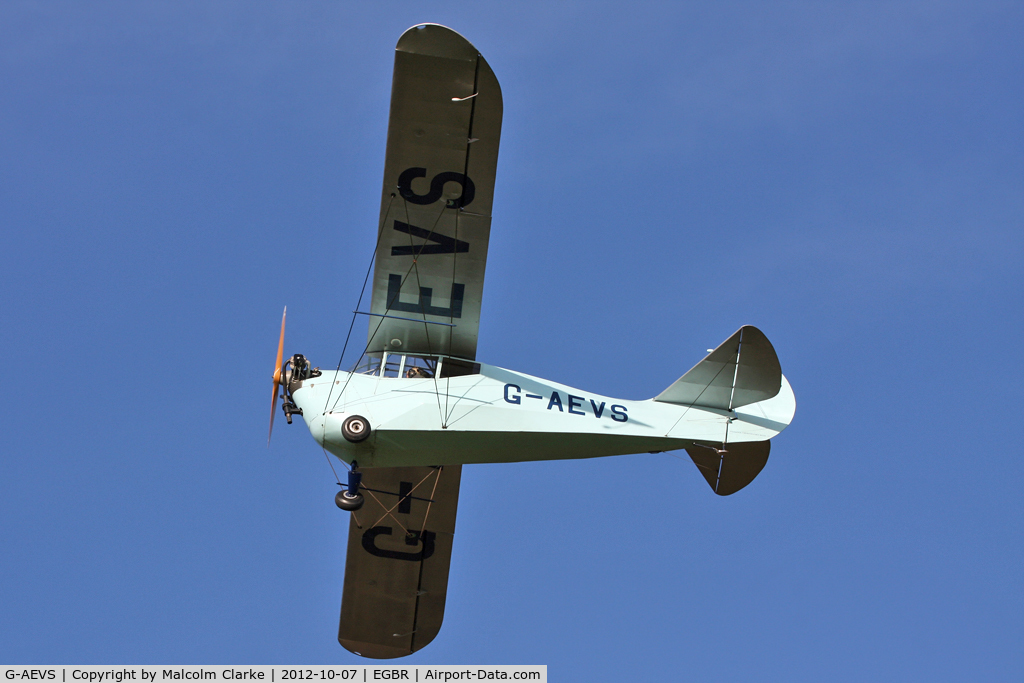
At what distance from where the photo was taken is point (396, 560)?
1878cm

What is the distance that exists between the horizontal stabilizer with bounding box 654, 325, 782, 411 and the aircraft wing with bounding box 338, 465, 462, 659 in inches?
191

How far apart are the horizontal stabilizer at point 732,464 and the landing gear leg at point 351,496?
5365 millimetres

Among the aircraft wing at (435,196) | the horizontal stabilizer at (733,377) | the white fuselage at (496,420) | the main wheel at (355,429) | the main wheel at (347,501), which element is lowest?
the main wheel at (347,501)

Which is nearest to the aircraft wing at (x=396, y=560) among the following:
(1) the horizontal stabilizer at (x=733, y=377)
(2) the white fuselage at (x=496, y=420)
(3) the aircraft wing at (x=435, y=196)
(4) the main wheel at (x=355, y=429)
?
(2) the white fuselage at (x=496, y=420)

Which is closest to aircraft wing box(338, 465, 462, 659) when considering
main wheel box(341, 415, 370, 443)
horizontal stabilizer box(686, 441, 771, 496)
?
main wheel box(341, 415, 370, 443)

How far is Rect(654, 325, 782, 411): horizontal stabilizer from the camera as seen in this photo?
15.8 metres

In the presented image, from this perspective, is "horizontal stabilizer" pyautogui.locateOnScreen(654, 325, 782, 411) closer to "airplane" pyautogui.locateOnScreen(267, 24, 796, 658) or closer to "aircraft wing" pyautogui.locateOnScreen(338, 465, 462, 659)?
"airplane" pyautogui.locateOnScreen(267, 24, 796, 658)

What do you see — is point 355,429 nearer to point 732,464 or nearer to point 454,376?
point 454,376

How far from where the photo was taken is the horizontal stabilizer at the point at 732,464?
52.7 feet

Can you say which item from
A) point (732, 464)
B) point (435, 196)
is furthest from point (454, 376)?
point (732, 464)

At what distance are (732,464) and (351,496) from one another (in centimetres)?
621

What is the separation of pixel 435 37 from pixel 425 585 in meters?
10.4

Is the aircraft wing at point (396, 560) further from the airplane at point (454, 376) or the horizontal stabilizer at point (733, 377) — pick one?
the horizontal stabilizer at point (733, 377)

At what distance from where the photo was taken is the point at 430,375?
1583 centimetres
